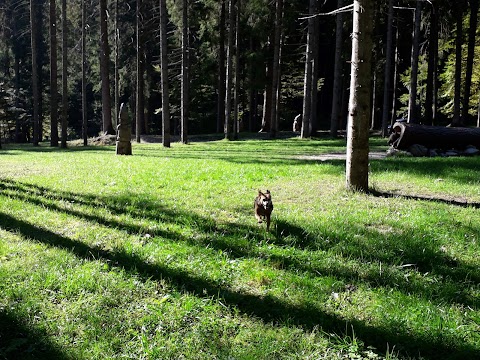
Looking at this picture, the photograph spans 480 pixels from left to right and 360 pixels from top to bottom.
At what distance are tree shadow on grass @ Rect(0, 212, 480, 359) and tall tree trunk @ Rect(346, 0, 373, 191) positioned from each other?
4.39 m

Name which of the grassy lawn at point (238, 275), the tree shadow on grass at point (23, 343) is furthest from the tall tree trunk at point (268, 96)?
the tree shadow on grass at point (23, 343)

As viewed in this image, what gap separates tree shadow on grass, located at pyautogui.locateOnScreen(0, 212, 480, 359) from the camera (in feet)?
9.87

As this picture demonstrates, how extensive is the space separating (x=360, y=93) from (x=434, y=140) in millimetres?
7376

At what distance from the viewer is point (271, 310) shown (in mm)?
3514

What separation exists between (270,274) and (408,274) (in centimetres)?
139

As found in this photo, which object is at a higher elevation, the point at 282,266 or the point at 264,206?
the point at 264,206

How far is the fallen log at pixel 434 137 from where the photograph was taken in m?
13.2

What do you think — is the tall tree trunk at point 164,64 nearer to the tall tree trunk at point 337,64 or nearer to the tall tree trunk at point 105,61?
the tall tree trunk at point 337,64

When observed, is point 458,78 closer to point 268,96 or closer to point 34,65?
point 268,96

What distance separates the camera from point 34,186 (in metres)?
8.66

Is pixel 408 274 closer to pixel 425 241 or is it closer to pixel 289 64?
pixel 425 241

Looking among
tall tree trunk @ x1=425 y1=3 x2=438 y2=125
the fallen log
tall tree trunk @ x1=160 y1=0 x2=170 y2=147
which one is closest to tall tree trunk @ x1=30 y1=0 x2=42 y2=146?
tall tree trunk @ x1=160 y1=0 x2=170 y2=147

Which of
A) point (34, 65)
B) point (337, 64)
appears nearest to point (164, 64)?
point (337, 64)

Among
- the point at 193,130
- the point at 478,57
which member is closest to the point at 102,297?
the point at 478,57
